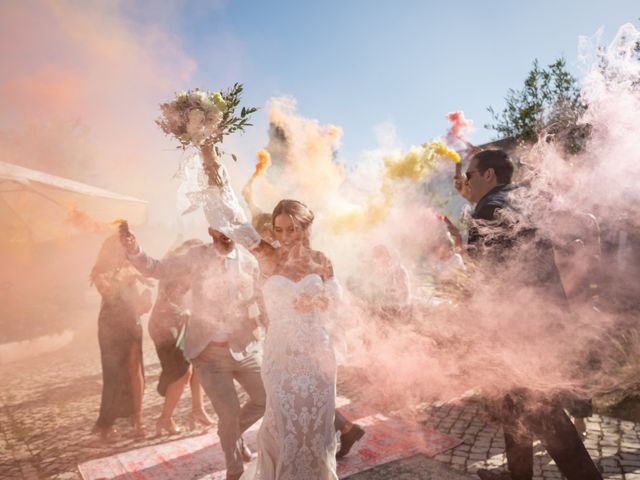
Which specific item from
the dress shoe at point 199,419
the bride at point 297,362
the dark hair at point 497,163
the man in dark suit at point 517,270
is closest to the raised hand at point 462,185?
the dark hair at point 497,163

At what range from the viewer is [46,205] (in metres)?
14.3

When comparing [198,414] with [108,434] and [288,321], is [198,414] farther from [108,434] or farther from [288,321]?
[288,321]

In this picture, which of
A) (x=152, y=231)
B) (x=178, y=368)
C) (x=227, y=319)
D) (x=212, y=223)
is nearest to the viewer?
(x=212, y=223)

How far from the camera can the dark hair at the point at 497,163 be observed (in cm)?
388

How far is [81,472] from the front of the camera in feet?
14.1

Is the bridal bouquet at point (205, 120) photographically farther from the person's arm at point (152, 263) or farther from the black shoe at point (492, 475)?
the black shoe at point (492, 475)

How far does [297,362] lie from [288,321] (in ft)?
0.95

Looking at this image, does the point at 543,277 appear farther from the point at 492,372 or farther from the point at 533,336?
the point at 492,372

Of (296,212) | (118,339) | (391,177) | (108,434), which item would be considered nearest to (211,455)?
(108,434)

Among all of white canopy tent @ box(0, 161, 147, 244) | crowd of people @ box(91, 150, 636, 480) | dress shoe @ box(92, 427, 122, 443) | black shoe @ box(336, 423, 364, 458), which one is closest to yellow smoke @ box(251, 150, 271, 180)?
crowd of people @ box(91, 150, 636, 480)

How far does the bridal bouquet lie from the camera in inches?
128

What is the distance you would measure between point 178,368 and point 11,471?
191 centimetres

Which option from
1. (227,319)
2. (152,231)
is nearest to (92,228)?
(227,319)

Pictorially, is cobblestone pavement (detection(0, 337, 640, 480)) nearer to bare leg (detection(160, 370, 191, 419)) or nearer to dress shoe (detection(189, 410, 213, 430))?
dress shoe (detection(189, 410, 213, 430))
